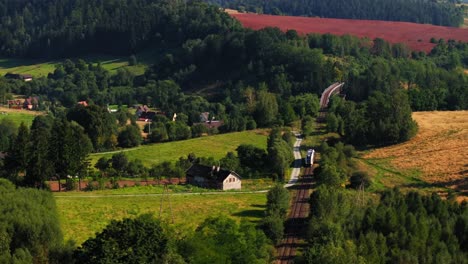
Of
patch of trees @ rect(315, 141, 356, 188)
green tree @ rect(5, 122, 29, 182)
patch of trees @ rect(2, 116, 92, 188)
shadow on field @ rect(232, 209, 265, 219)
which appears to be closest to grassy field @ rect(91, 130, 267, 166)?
patch of trees @ rect(315, 141, 356, 188)

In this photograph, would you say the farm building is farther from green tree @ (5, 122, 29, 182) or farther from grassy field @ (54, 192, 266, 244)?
green tree @ (5, 122, 29, 182)

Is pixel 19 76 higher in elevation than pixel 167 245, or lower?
lower

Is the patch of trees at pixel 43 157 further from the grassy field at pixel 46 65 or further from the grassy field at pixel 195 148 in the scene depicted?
the grassy field at pixel 46 65

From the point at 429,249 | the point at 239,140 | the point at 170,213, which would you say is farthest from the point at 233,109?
the point at 429,249

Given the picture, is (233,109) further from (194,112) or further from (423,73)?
(423,73)

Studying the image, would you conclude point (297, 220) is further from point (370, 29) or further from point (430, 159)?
point (370, 29)

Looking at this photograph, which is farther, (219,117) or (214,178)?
(219,117)

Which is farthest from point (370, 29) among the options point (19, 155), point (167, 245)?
point (167, 245)
